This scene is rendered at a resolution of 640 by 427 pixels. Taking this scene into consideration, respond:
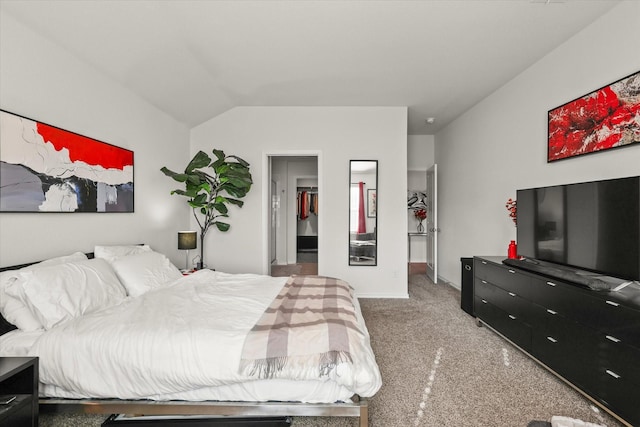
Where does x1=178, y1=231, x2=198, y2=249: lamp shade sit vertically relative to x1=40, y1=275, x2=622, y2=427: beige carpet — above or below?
above

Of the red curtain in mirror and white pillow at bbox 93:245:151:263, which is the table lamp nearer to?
white pillow at bbox 93:245:151:263

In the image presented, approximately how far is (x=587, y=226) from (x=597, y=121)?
0.92 metres

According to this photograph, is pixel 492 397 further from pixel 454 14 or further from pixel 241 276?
pixel 454 14

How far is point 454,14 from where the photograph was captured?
2277mm

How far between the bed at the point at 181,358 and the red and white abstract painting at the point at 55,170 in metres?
0.54

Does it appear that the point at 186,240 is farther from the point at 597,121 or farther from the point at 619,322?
the point at 597,121

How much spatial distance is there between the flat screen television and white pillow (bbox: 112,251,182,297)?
3287mm

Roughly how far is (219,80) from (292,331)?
120 inches

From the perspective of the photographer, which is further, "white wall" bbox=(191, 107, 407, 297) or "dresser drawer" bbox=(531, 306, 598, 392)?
"white wall" bbox=(191, 107, 407, 297)

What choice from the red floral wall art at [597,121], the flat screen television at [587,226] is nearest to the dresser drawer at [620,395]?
the flat screen television at [587,226]

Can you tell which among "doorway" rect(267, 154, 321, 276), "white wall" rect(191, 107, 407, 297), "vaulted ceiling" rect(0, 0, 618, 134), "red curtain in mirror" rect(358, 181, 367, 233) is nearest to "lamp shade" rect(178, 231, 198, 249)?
"white wall" rect(191, 107, 407, 297)

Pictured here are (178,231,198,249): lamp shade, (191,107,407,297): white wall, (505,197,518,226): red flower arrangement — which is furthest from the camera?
(191,107,407,297): white wall

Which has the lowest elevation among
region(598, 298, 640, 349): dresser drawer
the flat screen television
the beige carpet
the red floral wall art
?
the beige carpet

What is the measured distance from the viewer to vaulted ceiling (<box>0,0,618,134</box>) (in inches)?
85.4
